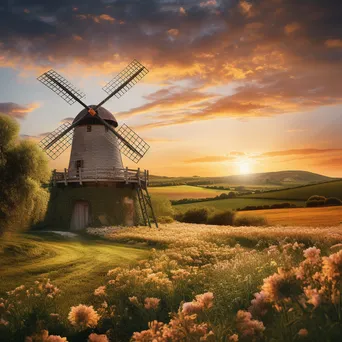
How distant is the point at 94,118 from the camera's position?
3625cm

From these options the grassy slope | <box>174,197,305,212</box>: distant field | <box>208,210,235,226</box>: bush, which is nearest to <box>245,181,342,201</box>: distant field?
<box>174,197,305,212</box>: distant field

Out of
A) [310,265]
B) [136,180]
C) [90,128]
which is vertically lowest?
[310,265]

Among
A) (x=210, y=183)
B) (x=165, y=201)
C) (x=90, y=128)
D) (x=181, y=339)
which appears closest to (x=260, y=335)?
(x=181, y=339)

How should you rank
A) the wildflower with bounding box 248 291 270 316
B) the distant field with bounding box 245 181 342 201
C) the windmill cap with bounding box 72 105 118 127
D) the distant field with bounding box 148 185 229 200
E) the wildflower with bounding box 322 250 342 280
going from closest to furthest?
the wildflower with bounding box 322 250 342 280 < the wildflower with bounding box 248 291 270 316 < the windmill cap with bounding box 72 105 118 127 < the distant field with bounding box 245 181 342 201 < the distant field with bounding box 148 185 229 200

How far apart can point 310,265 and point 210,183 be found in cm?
7423

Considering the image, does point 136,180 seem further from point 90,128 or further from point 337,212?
point 337,212

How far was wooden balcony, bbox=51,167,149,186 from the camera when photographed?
33531mm

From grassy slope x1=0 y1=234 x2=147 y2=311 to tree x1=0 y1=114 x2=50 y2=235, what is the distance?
147 centimetres

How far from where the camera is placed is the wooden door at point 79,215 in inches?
1361

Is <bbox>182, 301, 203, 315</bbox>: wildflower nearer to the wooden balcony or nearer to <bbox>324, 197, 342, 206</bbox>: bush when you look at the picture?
the wooden balcony

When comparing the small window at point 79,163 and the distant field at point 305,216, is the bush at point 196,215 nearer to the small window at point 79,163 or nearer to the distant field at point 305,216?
the distant field at point 305,216

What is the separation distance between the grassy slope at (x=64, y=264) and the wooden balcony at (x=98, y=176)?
11.9m

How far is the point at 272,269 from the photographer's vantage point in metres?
8.05

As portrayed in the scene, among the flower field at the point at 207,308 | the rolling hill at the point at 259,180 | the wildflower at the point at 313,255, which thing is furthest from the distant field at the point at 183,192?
the wildflower at the point at 313,255
